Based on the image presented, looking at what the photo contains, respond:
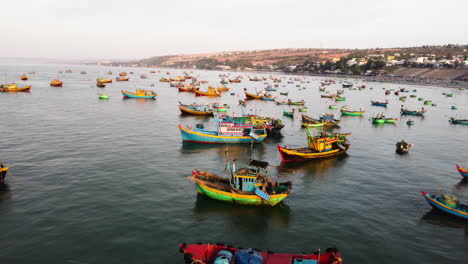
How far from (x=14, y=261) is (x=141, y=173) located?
16563 mm

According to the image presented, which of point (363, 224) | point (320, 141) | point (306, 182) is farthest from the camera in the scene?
point (320, 141)

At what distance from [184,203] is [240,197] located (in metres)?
5.80

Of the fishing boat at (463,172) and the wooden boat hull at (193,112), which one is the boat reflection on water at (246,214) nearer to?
the fishing boat at (463,172)

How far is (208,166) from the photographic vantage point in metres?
38.7

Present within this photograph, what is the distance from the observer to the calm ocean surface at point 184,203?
2152 centimetres

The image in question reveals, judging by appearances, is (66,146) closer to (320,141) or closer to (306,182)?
(306,182)

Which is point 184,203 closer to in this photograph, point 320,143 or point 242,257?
point 242,257

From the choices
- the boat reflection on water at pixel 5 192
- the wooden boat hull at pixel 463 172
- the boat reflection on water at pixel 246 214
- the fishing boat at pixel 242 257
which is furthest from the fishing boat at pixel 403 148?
the boat reflection on water at pixel 5 192

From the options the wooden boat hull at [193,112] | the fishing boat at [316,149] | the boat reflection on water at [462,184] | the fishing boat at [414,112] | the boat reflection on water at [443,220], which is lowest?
the boat reflection on water at [443,220]

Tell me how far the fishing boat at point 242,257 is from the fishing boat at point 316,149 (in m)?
22.7

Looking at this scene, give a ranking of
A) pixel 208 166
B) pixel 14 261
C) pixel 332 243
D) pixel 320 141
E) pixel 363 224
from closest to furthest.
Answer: pixel 14 261 → pixel 332 243 → pixel 363 224 → pixel 208 166 → pixel 320 141

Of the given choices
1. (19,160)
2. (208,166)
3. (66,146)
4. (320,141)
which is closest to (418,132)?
(320,141)

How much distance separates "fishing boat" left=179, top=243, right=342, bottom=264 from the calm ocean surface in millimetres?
2398

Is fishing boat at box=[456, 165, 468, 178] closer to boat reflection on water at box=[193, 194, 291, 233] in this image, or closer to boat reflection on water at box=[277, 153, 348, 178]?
boat reflection on water at box=[277, 153, 348, 178]
